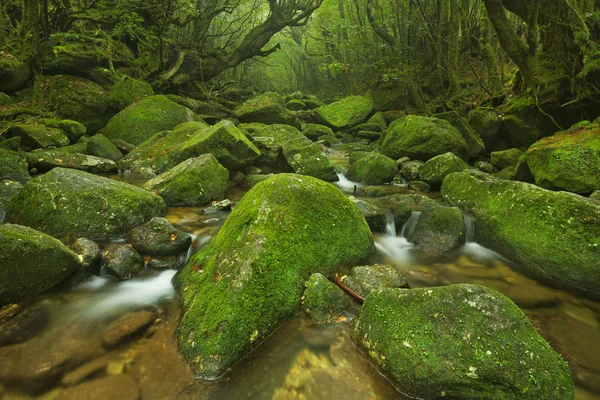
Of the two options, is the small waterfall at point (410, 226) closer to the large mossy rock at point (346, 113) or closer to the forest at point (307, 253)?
the forest at point (307, 253)

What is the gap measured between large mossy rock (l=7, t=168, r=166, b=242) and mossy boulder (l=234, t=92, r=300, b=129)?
974cm

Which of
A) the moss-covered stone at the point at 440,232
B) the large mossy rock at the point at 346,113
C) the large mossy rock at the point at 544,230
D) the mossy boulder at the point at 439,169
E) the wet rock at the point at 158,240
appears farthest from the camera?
the large mossy rock at the point at 346,113

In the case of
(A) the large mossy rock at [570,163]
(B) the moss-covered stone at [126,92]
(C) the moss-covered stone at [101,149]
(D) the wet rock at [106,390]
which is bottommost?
(A) the large mossy rock at [570,163]

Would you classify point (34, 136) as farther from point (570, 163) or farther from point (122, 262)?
point (570, 163)

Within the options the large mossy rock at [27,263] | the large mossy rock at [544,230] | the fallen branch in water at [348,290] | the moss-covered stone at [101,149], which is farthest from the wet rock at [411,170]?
the moss-covered stone at [101,149]

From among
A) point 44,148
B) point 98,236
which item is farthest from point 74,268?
point 44,148

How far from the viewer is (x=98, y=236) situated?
15.5ft

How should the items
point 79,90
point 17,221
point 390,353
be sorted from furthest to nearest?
point 79,90 → point 17,221 → point 390,353

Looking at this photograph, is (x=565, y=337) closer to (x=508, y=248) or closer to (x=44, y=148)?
(x=508, y=248)

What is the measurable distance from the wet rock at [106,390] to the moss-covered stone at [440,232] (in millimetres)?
4220

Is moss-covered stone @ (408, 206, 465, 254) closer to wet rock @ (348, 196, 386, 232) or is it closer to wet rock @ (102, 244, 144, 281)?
wet rock @ (348, 196, 386, 232)

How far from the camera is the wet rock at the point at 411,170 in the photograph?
895cm

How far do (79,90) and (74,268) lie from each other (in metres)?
10.6

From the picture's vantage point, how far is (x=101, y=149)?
362 inches
